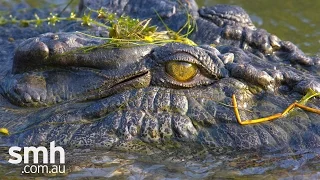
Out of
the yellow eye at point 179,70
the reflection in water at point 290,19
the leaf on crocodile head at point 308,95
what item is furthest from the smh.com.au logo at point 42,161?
the reflection in water at point 290,19

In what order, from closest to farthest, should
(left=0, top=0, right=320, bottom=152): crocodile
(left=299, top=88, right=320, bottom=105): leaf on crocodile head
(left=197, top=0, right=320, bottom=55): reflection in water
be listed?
1. (left=0, top=0, right=320, bottom=152): crocodile
2. (left=299, top=88, right=320, bottom=105): leaf on crocodile head
3. (left=197, top=0, right=320, bottom=55): reflection in water

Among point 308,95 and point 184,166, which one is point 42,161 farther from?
point 308,95

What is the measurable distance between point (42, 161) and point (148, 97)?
0.90 metres

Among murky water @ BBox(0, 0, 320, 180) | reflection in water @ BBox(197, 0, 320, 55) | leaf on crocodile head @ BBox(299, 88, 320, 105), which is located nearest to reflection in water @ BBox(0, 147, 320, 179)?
murky water @ BBox(0, 0, 320, 180)

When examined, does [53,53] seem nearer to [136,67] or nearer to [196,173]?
[136,67]

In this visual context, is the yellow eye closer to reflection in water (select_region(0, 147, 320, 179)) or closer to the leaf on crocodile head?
reflection in water (select_region(0, 147, 320, 179))

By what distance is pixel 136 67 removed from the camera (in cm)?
475

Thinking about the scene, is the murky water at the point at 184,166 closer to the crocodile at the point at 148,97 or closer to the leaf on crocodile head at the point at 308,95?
the crocodile at the point at 148,97

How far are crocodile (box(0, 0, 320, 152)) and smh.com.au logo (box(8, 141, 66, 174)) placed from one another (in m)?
0.06

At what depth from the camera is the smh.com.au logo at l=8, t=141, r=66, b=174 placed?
4.26 m

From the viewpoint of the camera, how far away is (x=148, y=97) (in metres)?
4.65

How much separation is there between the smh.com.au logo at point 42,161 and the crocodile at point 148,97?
61 millimetres

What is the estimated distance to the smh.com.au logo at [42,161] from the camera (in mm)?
4262

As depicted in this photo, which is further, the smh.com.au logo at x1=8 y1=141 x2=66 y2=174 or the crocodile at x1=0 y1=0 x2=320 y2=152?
the crocodile at x1=0 y1=0 x2=320 y2=152
